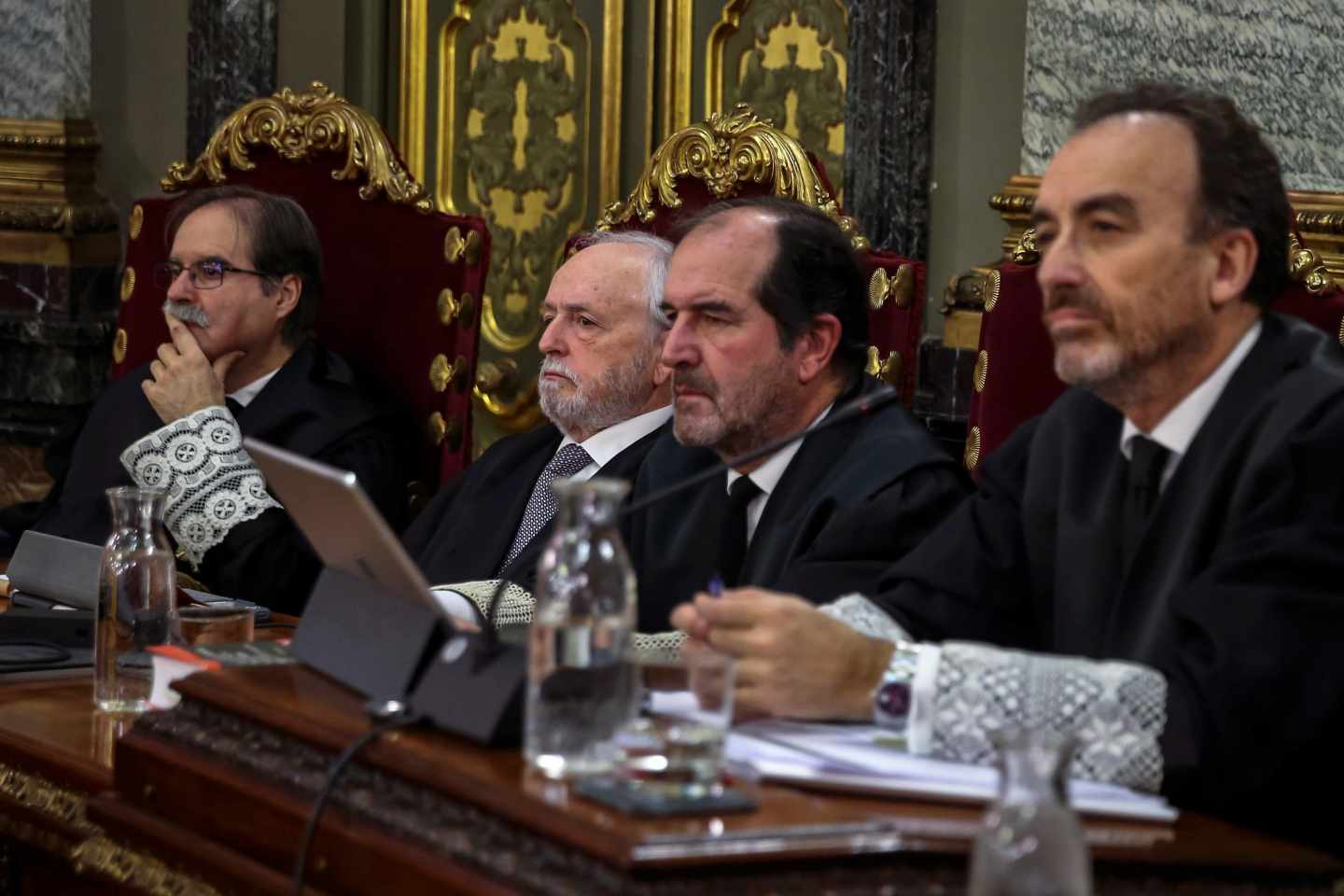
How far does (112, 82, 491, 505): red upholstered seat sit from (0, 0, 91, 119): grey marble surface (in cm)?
99

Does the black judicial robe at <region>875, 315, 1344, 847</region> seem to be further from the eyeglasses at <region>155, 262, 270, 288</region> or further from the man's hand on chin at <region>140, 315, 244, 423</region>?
the eyeglasses at <region>155, 262, 270, 288</region>

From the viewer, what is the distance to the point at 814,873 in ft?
4.78

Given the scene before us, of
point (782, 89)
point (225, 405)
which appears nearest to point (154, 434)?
point (225, 405)

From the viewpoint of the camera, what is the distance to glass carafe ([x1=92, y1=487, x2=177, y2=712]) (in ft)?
7.73

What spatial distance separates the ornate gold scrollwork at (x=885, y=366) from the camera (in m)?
3.02

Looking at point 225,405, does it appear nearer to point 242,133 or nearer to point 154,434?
point 154,434

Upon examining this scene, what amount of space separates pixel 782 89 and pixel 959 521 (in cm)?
229

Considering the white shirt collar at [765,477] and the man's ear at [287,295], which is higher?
the man's ear at [287,295]

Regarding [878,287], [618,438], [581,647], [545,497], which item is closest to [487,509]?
[545,497]

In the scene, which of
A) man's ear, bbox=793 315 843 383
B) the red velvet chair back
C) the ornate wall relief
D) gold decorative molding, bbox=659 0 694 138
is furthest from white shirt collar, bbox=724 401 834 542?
Answer: gold decorative molding, bbox=659 0 694 138

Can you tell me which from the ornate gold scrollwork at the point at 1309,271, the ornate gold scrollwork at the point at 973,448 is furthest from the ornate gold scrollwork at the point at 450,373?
the ornate gold scrollwork at the point at 1309,271

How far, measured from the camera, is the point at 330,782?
168cm

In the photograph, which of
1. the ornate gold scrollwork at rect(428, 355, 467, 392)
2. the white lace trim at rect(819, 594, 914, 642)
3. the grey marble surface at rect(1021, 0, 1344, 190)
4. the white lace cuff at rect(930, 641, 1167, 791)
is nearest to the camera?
the white lace cuff at rect(930, 641, 1167, 791)

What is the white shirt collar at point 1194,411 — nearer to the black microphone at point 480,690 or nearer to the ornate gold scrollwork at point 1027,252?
the black microphone at point 480,690
